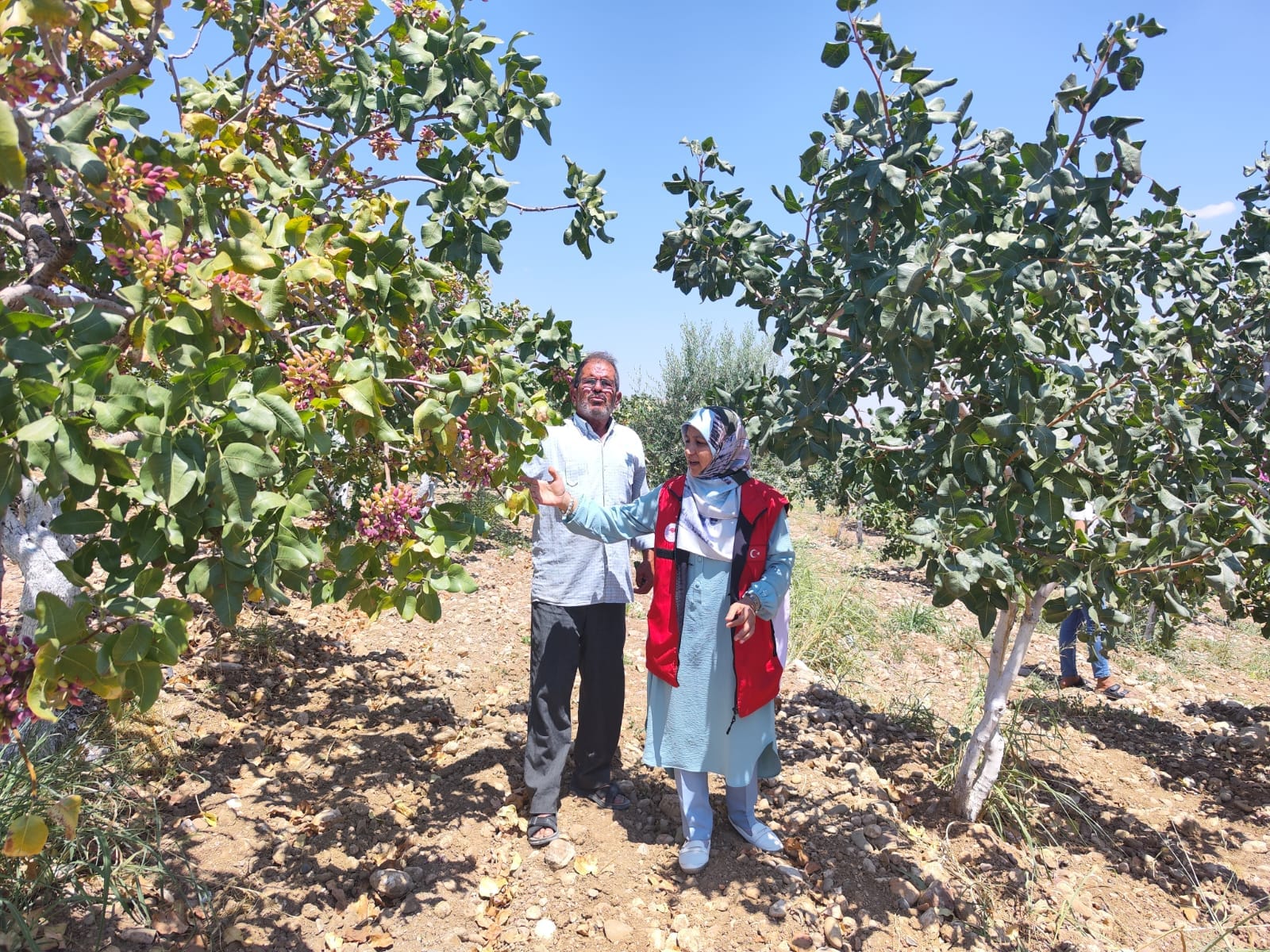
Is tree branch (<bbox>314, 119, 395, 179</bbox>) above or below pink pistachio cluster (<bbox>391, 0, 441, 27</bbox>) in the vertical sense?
below

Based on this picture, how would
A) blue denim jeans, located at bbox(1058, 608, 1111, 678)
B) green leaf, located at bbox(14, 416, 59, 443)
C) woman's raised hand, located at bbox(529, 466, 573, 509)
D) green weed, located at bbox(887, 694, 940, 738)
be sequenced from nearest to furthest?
green leaf, located at bbox(14, 416, 59, 443) < woman's raised hand, located at bbox(529, 466, 573, 509) < green weed, located at bbox(887, 694, 940, 738) < blue denim jeans, located at bbox(1058, 608, 1111, 678)

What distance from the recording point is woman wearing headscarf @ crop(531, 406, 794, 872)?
2943 mm

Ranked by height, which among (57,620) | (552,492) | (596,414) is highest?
(596,414)

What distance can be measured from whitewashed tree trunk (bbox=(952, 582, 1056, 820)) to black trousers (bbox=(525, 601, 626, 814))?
1.58 metres

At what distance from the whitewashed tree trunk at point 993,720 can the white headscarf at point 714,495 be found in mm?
1329

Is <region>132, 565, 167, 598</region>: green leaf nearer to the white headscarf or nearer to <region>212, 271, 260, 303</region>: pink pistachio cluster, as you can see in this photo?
<region>212, 271, 260, 303</region>: pink pistachio cluster

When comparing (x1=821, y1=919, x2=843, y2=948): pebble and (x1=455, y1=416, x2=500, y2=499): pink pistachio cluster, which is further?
(x1=821, y1=919, x2=843, y2=948): pebble

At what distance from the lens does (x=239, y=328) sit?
156 centimetres

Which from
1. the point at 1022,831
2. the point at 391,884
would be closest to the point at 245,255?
the point at 391,884

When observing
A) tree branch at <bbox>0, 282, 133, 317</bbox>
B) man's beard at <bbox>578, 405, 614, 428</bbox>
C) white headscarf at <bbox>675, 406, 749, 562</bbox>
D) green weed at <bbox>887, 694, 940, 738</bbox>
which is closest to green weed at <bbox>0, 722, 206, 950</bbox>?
tree branch at <bbox>0, 282, 133, 317</bbox>

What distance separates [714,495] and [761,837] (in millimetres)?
1431

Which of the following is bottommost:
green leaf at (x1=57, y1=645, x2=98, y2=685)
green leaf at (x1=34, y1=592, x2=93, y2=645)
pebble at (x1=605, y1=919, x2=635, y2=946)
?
pebble at (x1=605, y1=919, x2=635, y2=946)

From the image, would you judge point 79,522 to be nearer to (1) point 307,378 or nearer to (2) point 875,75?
(1) point 307,378

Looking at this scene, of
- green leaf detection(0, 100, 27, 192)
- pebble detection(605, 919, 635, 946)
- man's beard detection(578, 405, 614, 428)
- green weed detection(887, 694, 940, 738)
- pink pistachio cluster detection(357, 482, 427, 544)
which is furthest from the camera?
green weed detection(887, 694, 940, 738)
